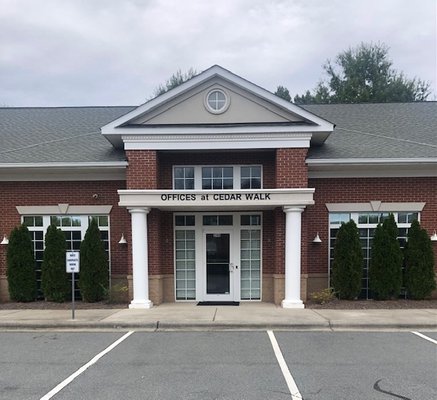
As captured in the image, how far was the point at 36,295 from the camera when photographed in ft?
38.9

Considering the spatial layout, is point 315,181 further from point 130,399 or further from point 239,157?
point 130,399

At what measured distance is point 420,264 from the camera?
1122cm

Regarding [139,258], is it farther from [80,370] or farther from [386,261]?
[386,261]

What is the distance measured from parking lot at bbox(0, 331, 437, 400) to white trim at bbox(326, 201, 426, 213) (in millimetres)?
4217

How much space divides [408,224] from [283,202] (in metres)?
4.02

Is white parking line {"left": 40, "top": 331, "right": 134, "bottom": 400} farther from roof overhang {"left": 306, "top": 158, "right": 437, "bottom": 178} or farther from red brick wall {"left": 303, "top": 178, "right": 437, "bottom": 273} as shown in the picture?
roof overhang {"left": 306, "top": 158, "right": 437, "bottom": 178}

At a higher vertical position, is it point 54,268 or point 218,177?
point 218,177

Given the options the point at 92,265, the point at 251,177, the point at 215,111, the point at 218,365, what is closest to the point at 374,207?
the point at 251,177

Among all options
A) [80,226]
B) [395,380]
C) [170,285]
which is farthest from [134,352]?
Answer: [80,226]

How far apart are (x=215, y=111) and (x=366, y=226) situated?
5.49 meters

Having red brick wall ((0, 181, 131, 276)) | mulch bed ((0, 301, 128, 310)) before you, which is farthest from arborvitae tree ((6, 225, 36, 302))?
red brick wall ((0, 181, 131, 276))

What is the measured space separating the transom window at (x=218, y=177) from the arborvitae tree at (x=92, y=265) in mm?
2693

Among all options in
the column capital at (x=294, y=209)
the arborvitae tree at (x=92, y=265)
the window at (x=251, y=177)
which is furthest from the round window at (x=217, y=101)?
the arborvitae tree at (x=92, y=265)

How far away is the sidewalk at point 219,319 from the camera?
29.0ft
